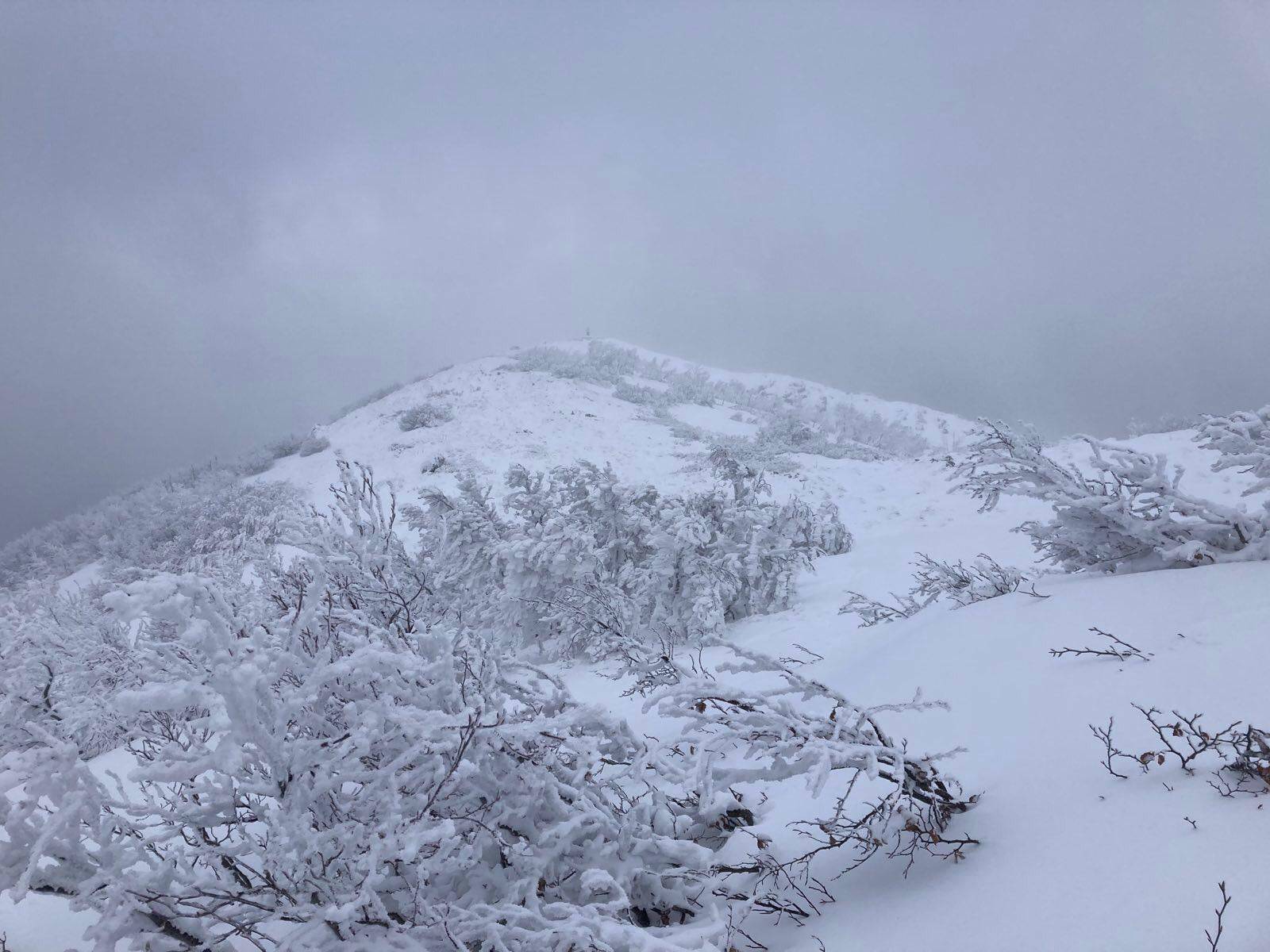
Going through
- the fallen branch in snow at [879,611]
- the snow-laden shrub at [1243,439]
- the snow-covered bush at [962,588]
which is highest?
the snow-laden shrub at [1243,439]

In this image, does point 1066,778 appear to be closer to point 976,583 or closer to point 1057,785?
point 1057,785

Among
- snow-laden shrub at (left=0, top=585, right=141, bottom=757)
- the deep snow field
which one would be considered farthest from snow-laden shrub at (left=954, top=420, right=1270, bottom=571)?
snow-laden shrub at (left=0, top=585, right=141, bottom=757)

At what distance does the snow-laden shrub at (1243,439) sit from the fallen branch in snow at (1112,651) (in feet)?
6.06

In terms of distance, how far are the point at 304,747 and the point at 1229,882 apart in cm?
246

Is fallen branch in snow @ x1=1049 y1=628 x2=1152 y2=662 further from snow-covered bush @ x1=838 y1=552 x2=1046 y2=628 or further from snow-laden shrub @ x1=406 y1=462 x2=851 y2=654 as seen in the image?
snow-laden shrub @ x1=406 y1=462 x2=851 y2=654

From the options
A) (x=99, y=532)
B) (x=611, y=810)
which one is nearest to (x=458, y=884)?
(x=611, y=810)

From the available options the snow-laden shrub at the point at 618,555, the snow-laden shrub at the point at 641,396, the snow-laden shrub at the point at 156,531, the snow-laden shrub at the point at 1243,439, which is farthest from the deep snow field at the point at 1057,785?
the snow-laden shrub at the point at 641,396

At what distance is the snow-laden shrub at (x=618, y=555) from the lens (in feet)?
29.1

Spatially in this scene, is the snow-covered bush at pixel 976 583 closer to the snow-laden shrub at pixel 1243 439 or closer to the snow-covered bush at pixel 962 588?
the snow-covered bush at pixel 962 588

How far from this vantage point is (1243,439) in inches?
Answer: 160

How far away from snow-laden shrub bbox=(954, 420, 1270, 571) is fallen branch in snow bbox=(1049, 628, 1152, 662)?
4.31 feet

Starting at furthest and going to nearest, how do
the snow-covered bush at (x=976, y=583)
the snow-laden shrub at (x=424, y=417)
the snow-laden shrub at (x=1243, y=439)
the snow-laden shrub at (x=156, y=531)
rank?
the snow-laden shrub at (x=424, y=417) < the snow-laden shrub at (x=156, y=531) < the snow-covered bush at (x=976, y=583) < the snow-laden shrub at (x=1243, y=439)

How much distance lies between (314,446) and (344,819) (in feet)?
91.8

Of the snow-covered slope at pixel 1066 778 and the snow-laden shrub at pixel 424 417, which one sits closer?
the snow-covered slope at pixel 1066 778
